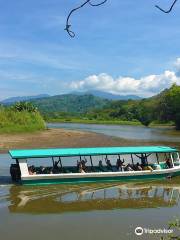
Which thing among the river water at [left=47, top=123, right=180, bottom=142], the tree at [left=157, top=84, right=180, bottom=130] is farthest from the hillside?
the tree at [left=157, top=84, right=180, bottom=130]

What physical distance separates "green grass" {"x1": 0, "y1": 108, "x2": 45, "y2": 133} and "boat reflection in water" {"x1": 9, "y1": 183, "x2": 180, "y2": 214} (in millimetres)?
29242

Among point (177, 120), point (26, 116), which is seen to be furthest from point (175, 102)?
point (26, 116)

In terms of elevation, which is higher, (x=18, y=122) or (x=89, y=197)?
(x=18, y=122)

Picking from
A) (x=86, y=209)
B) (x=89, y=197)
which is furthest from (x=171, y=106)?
(x=86, y=209)

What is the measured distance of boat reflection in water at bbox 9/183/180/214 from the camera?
55.4 feet

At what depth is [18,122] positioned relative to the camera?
5281 centimetres

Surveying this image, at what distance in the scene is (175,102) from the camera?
85062mm

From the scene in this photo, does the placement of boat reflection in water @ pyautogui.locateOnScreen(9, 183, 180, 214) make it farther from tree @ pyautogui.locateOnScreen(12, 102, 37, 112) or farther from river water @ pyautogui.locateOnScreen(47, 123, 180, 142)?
tree @ pyautogui.locateOnScreen(12, 102, 37, 112)

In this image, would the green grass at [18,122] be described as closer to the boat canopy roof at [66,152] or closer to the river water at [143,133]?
the river water at [143,133]

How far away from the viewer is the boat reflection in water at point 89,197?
55.4 feet

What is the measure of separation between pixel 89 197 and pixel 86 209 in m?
1.98

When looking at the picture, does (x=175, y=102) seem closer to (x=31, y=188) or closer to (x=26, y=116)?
(x=26, y=116)

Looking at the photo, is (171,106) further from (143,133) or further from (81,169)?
(81,169)

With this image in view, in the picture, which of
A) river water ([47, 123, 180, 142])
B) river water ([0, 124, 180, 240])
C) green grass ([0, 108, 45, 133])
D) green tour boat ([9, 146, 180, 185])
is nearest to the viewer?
river water ([0, 124, 180, 240])
